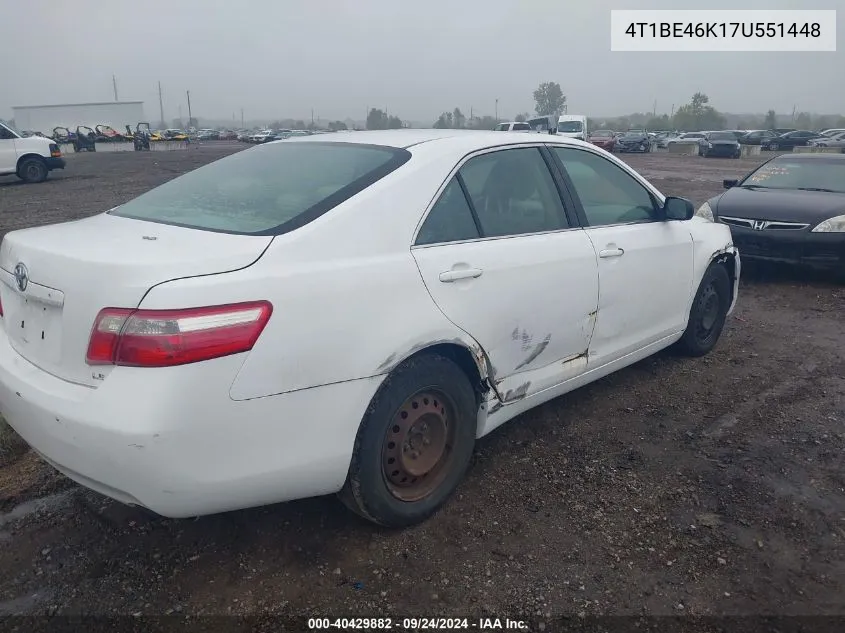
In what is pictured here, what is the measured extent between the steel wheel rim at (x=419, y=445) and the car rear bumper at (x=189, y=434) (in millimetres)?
259

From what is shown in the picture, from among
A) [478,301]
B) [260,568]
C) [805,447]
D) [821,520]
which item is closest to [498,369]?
[478,301]

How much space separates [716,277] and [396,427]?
3074 millimetres

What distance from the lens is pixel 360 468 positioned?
2.53 meters

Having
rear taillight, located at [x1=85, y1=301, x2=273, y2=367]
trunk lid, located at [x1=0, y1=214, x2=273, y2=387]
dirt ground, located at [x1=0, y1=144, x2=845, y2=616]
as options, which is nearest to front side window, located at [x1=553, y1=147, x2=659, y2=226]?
dirt ground, located at [x1=0, y1=144, x2=845, y2=616]

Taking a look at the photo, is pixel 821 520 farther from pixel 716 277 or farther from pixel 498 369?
pixel 716 277

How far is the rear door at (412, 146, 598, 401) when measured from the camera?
111 inches

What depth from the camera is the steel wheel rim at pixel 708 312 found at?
4684mm

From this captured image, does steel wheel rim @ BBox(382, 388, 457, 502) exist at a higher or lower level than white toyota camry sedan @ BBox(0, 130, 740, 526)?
lower

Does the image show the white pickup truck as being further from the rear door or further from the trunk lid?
the rear door

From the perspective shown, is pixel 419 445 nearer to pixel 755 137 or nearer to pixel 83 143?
pixel 83 143

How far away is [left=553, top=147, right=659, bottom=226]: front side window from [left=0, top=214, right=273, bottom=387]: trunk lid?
1.96 meters

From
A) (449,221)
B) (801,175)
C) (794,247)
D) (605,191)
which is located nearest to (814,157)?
(801,175)

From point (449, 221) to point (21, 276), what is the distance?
5.45 feet

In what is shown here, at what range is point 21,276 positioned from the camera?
2490 mm
